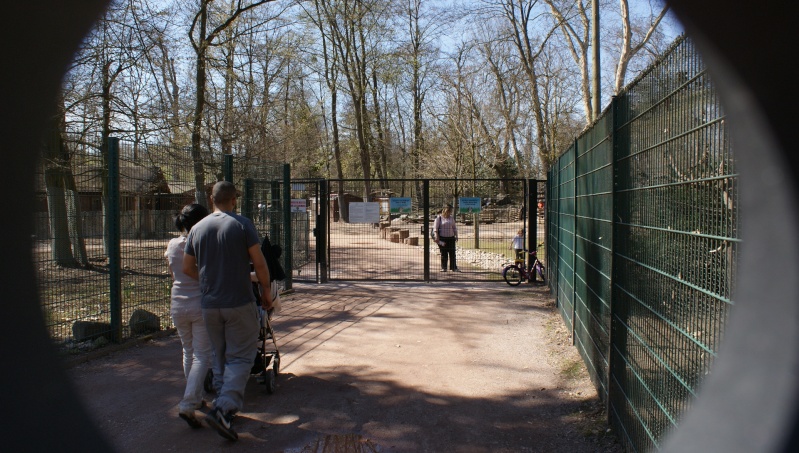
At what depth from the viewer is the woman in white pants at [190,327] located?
14.0ft

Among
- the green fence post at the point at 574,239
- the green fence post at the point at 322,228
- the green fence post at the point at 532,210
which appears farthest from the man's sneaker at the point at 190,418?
the green fence post at the point at 532,210

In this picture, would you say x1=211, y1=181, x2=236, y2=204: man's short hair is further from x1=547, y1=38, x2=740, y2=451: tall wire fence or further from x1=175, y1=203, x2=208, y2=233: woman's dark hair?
x1=547, y1=38, x2=740, y2=451: tall wire fence

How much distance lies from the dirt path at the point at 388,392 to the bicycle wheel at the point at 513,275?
324cm

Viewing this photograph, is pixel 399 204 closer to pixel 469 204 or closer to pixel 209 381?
pixel 469 204

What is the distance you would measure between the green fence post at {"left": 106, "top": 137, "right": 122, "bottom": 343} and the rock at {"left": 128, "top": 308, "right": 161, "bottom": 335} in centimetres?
38

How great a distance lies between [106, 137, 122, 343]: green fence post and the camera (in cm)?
655

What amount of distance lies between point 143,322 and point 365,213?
6.31 m

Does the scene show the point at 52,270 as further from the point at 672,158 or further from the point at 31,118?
the point at 672,158

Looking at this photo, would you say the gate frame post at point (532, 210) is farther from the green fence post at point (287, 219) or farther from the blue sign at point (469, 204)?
the green fence post at point (287, 219)

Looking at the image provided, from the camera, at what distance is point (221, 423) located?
392cm

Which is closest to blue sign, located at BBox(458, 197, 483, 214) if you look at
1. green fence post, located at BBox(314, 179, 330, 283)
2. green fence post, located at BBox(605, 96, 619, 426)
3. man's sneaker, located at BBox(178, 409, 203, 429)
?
green fence post, located at BBox(314, 179, 330, 283)

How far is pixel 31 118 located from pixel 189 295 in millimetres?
4020

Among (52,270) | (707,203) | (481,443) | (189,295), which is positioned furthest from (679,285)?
(52,270)

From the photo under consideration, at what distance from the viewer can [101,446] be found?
13.2 ft
